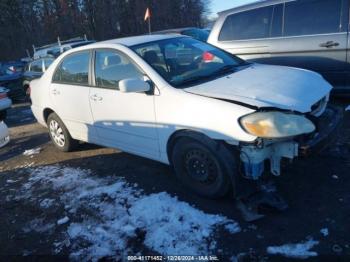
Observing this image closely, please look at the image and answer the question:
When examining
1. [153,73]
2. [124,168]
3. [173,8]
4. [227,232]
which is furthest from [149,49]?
[173,8]

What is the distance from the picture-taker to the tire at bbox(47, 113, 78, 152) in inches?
223

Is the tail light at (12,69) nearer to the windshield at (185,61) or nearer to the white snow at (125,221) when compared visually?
the white snow at (125,221)

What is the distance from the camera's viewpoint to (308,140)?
3.38 metres

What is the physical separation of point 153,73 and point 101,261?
6.51 feet

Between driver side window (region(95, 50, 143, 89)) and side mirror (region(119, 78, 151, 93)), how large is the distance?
0.25 metres

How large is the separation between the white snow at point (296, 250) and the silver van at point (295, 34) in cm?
333

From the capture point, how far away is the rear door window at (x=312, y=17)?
5410mm

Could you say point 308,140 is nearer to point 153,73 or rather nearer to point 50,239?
point 153,73

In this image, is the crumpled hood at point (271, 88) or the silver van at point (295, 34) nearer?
the crumpled hood at point (271, 88)

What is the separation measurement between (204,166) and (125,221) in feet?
3.14

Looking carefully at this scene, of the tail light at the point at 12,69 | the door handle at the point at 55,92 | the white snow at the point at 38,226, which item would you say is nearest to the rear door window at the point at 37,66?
the tail light at the point at 12,69

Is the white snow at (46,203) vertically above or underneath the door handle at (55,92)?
underneath

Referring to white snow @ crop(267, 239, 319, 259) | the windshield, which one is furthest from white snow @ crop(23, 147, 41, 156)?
white snow @ crop(267, 239, 319, 259)

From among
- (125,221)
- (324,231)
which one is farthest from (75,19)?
(324,231)
